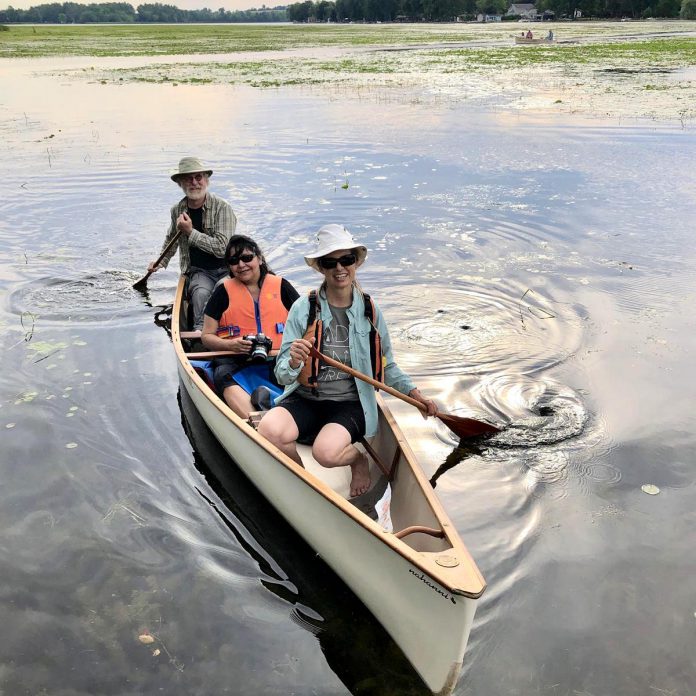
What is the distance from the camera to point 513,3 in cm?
12850

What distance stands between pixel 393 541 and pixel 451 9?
13516 centimetres

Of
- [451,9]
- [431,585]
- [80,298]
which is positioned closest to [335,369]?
[431,585]

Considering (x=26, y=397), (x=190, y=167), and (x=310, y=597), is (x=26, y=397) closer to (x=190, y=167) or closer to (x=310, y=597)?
(x=190, y=167)

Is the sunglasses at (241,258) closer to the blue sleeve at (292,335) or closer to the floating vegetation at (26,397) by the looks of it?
the blue sleeve at (292,335)

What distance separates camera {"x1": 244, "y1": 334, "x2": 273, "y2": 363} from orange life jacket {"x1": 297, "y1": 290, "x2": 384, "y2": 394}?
1094 mm

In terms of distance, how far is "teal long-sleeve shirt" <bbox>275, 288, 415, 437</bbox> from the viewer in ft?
14.8

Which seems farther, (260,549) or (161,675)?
(260,549)

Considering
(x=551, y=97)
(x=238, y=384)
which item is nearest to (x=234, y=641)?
(x=238, y=384)

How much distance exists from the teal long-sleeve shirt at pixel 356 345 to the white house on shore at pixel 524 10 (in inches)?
4858

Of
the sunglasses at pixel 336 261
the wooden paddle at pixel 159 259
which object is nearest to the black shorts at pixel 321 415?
the sunglasses at pixel 336 261

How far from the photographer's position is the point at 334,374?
185 inches

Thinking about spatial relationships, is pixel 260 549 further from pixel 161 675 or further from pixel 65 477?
pixel 65 477

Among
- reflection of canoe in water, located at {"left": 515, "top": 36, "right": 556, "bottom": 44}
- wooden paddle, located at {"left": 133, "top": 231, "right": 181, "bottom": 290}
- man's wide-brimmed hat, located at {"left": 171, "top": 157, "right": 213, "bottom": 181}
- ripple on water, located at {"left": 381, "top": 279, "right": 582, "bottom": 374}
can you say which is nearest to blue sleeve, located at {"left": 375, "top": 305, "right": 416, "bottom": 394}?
ripple on water, located at {"left": 381, "top": 279, "right": 582, "bottom": 374}

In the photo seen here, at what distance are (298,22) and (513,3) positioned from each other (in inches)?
2932
